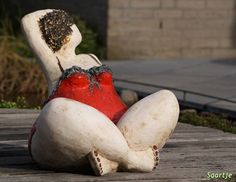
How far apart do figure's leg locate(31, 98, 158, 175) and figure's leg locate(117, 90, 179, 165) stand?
80 mm

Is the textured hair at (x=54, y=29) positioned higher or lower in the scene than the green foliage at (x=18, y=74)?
higher

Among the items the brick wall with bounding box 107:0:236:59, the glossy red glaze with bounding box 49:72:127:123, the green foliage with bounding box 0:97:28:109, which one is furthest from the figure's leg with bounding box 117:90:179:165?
the brick wall with bounding box 107:0:236:59

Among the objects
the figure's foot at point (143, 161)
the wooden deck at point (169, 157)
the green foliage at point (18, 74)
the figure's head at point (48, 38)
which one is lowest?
the green foliage at point (18, 74)

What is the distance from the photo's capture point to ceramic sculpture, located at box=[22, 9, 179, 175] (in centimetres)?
543

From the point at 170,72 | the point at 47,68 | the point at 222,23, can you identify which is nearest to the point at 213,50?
the point at 222,23

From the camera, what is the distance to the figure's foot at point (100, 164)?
5484mm

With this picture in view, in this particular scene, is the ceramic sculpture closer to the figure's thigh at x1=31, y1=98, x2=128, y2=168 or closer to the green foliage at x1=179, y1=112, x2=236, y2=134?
the figure's thigh at x1=31, y1=98, x2=128, y2=168

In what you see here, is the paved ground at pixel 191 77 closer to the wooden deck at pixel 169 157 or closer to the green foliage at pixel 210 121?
the green foliage at pixel 210 121

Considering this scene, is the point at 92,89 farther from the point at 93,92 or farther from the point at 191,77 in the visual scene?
the point at 191,77

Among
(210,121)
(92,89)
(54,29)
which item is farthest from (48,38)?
(210,121)

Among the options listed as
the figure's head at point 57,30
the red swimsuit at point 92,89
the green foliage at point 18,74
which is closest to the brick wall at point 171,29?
the green foliage at point 18,74

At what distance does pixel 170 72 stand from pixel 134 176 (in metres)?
7.42

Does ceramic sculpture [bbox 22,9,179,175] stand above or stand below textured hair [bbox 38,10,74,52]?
below

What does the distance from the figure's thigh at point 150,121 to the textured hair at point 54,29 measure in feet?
2.28
